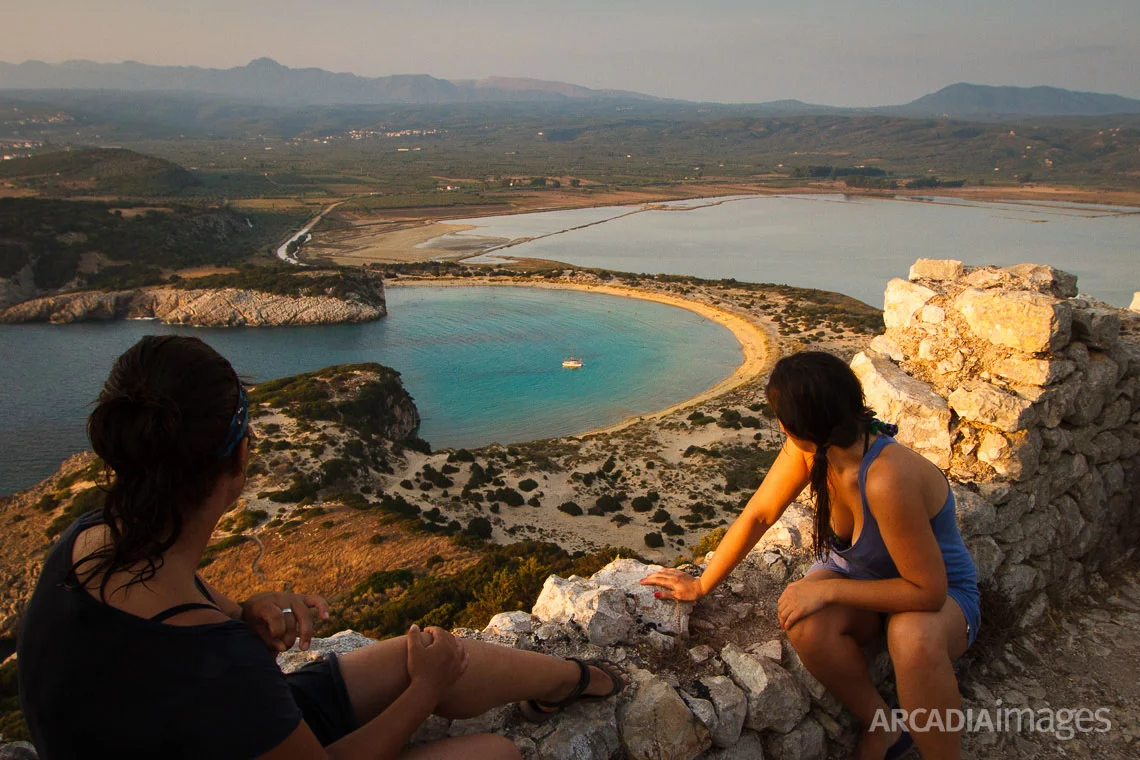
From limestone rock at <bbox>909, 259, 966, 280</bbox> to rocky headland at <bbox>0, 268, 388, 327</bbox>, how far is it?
4235 cm

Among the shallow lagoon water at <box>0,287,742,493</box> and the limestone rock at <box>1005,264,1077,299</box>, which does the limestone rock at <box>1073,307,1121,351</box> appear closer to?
the limestone rock at <box>1005,264,1077,299</box>

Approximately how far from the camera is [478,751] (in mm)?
2404

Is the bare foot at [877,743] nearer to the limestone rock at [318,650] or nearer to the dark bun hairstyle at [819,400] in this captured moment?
the dark bun hairstyle at [819,400]

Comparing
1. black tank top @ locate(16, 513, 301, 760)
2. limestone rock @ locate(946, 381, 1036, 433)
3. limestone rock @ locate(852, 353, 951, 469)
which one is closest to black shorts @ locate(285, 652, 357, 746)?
black tank top @ locate(16, 513, 301, 760)

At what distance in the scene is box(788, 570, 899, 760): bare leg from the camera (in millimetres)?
2988

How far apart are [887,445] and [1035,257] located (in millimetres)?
59466

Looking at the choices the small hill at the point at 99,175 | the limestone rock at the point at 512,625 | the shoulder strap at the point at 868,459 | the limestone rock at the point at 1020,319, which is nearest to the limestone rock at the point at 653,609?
the limestone rock at the point at 512,625

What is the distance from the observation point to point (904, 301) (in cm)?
588

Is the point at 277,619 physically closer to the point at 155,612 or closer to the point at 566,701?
the point at 155,612

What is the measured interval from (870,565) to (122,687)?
275 cm

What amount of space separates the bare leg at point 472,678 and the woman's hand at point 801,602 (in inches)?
36.3

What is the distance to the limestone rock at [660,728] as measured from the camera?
290 centimetres

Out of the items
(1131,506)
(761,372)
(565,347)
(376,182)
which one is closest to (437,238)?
(565,347)

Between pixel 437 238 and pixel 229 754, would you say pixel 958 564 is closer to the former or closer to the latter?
pixel 229 754
